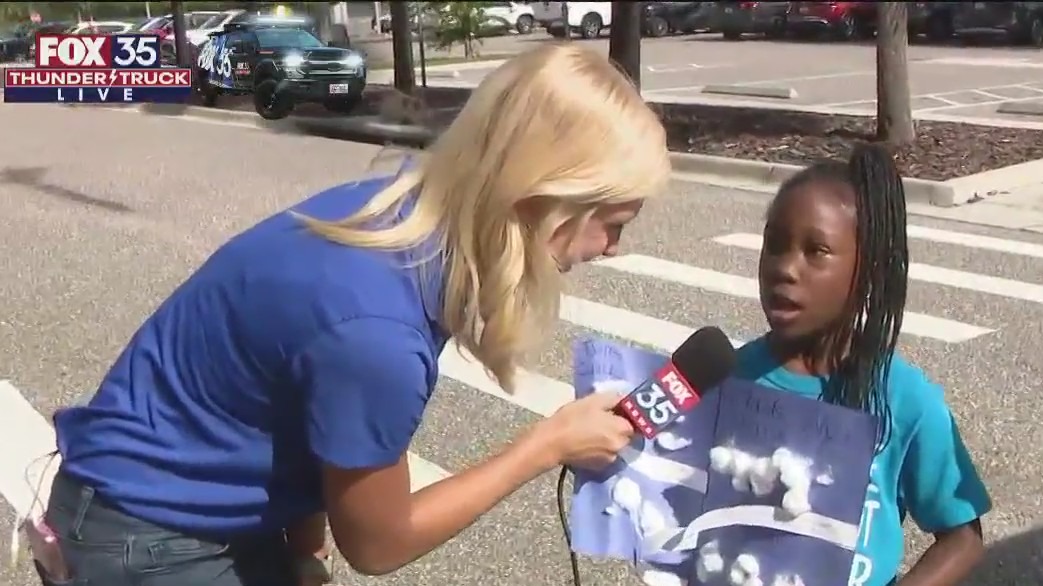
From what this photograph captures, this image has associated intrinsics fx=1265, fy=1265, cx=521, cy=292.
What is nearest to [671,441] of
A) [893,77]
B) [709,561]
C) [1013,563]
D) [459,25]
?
[709,561]

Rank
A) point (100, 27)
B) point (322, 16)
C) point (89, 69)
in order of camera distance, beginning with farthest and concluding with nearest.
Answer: point (100, 27), point (89, 69), point (322, 16)

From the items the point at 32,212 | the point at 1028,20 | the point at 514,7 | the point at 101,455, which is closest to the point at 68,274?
the point at 32,212

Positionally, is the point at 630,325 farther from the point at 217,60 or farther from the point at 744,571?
the point at 744,571

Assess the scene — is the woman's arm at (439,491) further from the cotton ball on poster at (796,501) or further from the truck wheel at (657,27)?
the truck wheel at (657,27)

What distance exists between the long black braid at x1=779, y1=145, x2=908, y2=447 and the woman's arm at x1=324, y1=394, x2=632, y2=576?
16.7 inches

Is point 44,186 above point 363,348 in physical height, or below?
below

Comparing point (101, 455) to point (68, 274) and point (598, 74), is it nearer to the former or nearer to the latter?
point (598, 74)

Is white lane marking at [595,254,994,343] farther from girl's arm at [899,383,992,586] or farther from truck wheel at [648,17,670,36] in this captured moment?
truck wheel at [648,17,670,36]

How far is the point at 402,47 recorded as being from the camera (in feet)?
37.9

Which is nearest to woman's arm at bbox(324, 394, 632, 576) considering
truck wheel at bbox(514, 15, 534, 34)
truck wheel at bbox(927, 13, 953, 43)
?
truck wheel at bbox(927, 13, 953, 43)

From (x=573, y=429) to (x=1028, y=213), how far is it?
8.20 meters

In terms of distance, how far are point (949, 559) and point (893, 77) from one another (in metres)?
9.98

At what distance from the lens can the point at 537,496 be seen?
4422 millimetres

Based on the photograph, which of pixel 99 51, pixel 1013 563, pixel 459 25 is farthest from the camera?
pixel 459 25
